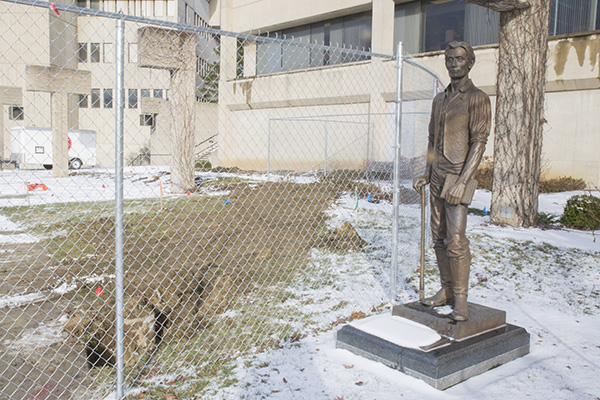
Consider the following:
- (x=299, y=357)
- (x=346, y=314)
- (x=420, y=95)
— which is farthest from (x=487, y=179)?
(x=299, y=357)

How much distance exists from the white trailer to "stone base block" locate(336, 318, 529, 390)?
82.1 feet

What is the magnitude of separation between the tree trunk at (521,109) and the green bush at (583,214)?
802mm

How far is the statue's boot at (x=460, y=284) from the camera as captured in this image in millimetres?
3844

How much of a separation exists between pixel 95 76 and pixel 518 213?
33.7 metres

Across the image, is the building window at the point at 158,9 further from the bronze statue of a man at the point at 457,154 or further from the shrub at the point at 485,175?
the bronze statue of a man at the point at 457,154

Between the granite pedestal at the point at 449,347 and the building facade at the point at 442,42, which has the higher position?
the building facade at the point at 442,42

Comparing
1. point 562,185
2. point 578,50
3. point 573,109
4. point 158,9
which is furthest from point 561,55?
point 158,9

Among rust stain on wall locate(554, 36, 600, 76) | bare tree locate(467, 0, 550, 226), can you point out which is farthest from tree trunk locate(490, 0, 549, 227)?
rust stain on wall locate(554, 36, 600, 76)

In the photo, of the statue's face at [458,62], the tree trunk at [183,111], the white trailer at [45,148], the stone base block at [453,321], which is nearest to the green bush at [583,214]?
the stone base block at [453,321]

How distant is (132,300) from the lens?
5051 mm

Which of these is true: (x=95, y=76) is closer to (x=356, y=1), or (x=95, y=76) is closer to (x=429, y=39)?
(x=356, y=1)

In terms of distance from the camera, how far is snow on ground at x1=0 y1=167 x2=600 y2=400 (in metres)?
3.46

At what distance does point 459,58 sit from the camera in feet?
12.5

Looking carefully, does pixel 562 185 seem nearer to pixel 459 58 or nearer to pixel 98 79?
pixel 459 58
